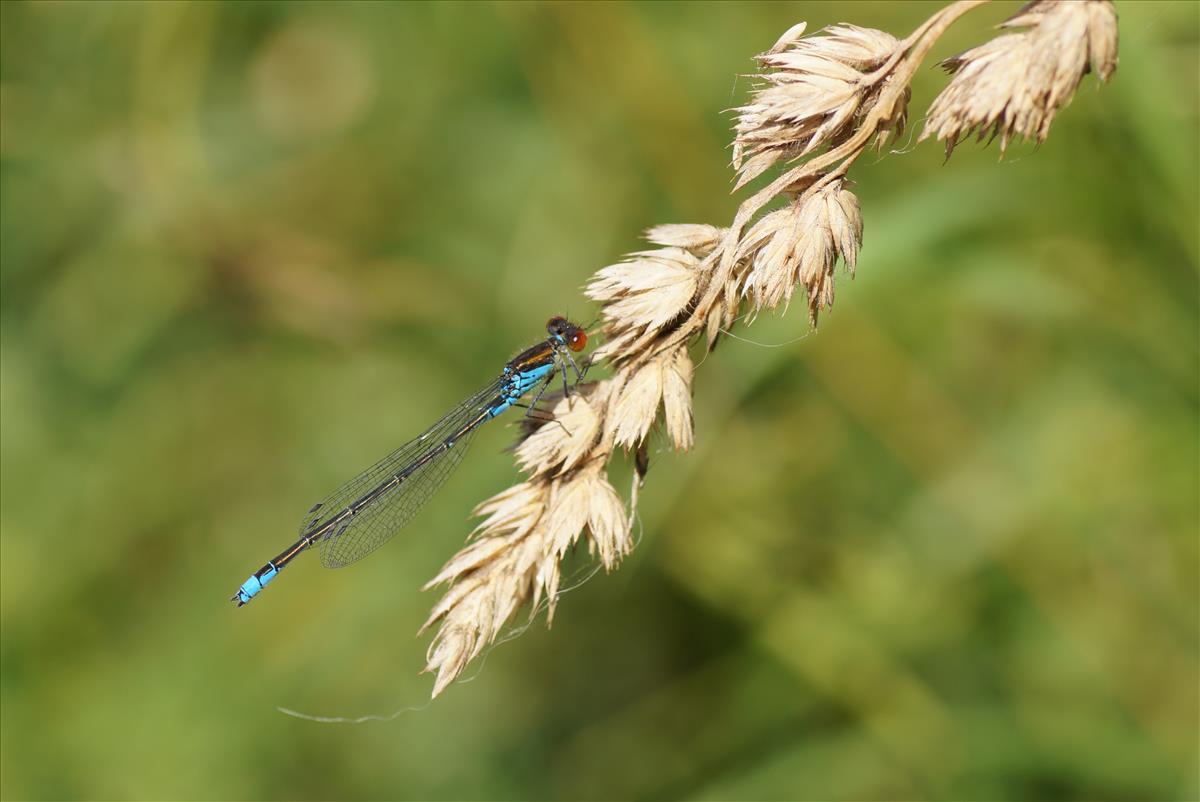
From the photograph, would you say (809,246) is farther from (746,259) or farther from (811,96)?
(811,96)

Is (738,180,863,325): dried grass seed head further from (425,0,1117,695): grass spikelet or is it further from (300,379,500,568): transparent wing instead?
(300,379,500,568): transparent wing

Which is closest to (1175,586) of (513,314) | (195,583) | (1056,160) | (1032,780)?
(1032,780)

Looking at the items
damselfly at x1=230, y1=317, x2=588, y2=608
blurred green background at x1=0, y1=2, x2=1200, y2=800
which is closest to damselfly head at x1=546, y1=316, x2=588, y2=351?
damselfly at x1=230, y1=317, x2=588, y2=608

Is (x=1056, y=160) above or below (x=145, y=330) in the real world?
below

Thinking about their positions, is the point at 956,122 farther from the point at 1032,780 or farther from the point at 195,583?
the point at 195,583

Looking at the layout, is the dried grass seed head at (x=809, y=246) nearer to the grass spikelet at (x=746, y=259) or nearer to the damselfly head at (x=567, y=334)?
the grass spikelet at (x=746, y=259)

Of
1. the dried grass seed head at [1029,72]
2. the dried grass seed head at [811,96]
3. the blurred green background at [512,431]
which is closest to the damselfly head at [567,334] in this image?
the blurred green background at [512,431]

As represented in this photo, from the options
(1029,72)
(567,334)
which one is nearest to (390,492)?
(567,334)
